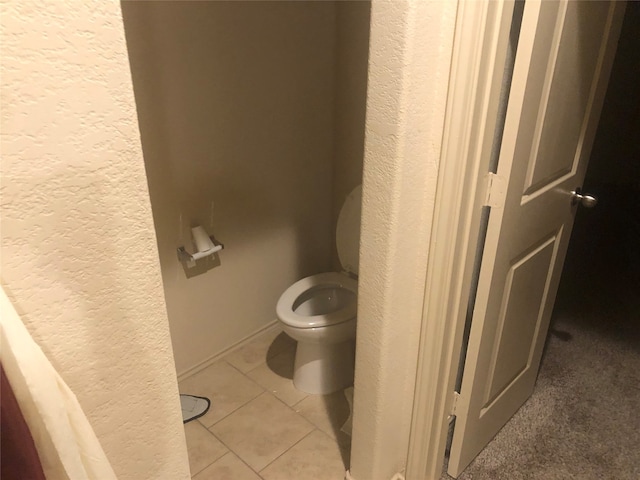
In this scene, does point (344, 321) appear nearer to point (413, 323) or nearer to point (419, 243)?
point (413, 323)

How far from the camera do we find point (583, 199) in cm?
159

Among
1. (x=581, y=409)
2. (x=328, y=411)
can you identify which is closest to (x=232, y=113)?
(x=328, y=411)

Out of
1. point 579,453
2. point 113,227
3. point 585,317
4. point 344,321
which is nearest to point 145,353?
point 113,227

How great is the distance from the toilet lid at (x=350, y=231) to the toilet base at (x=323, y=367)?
0.35m

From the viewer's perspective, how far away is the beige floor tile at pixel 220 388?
199 centimetres

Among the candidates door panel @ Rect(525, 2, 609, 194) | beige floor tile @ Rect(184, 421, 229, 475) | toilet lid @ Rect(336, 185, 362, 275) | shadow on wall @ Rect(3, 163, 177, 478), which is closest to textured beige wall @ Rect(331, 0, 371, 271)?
toilet lid @ Rect(336, 185, 362, 275)

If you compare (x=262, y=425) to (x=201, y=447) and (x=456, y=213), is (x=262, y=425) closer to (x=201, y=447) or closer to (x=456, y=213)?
(x=201, y=447)

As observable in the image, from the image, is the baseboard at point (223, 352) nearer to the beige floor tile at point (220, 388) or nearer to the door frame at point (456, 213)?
the beige floor tile at point (220, 388)

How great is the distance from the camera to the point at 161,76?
1680 mm

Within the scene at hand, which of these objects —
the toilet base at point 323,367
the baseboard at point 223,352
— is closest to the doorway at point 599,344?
the toilet base at point 323,367

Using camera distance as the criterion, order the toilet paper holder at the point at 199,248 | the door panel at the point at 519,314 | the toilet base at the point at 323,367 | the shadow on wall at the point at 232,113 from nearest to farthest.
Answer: the door panel at the point at 519,314, the shadow on wall at the point at 232,113, the toilet paper holder at the point at 199,248, the toilet base at the point at 323,367

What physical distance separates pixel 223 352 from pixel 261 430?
49cm

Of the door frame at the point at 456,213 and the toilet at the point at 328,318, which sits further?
the toilet at the point at 328,318

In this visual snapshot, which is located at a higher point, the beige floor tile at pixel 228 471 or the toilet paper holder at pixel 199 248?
the toilet paper holder at pixel 199 248
